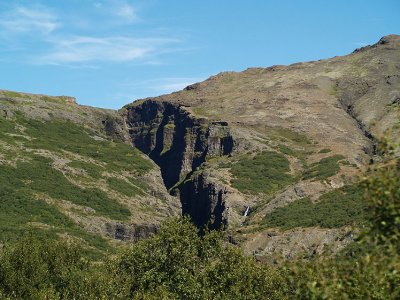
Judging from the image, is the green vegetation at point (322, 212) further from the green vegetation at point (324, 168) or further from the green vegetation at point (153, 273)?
the green vegetation at point (153, 273)

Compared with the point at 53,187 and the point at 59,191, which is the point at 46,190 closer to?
the point at 53,187

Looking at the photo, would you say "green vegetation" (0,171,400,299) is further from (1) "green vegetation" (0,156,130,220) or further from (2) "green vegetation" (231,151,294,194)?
(2) "green vegetation" (231,151,294,194)

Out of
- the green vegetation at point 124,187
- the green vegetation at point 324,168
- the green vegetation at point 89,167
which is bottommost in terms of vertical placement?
the green vegetation at point 124,187

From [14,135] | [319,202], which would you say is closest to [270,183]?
[319,202]

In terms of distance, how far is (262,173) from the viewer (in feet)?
602

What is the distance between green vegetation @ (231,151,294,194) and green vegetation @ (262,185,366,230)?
30.0m

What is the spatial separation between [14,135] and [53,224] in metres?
68.7

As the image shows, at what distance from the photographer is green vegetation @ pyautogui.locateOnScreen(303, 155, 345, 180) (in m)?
159

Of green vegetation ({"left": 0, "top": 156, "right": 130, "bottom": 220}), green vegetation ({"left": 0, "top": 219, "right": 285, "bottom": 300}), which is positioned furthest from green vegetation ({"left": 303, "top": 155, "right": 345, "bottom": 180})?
green vegetation ({"left": 0, "top": 219, "right": 285, "bottom": 300})

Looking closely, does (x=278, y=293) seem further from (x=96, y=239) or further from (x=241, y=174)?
(x=241, y=174)

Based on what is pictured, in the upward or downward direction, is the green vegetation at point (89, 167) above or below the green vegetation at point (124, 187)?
above

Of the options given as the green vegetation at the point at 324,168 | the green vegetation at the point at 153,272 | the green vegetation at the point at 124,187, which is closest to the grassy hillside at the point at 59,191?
the green vegetation at the point at 124,187

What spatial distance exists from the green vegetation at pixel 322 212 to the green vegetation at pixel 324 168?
656 inches

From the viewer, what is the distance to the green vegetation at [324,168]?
15925 cm
